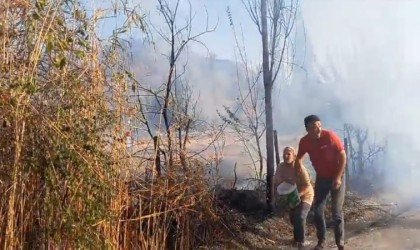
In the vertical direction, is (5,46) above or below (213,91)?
below

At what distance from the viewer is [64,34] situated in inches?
154

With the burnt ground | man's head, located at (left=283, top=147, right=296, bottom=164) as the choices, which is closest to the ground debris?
the burnt ground

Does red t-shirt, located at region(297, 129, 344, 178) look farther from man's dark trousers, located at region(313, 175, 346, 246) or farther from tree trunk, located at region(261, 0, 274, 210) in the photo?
tree trunk, located at region(261, 0, 274, 210)

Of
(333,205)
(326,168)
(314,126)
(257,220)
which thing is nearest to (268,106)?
(257,220)

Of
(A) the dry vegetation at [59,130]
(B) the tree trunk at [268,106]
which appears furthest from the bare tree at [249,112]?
(A) the dry vegetation at [59,130]

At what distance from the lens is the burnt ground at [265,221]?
8.16 metres

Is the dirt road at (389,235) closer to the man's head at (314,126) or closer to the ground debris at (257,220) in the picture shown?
the ground debris at (257,220)

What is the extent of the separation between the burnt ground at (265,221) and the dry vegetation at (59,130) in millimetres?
3569

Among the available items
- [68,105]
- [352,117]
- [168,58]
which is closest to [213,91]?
[352,117]

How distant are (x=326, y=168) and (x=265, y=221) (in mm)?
2022

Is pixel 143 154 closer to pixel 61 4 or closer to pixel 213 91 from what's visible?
pixel 61 4

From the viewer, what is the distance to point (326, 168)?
7.21 meters

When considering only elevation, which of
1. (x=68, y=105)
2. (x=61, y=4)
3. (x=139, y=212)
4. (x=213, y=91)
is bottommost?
(x=139, y=212)

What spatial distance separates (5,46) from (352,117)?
64.0ft
